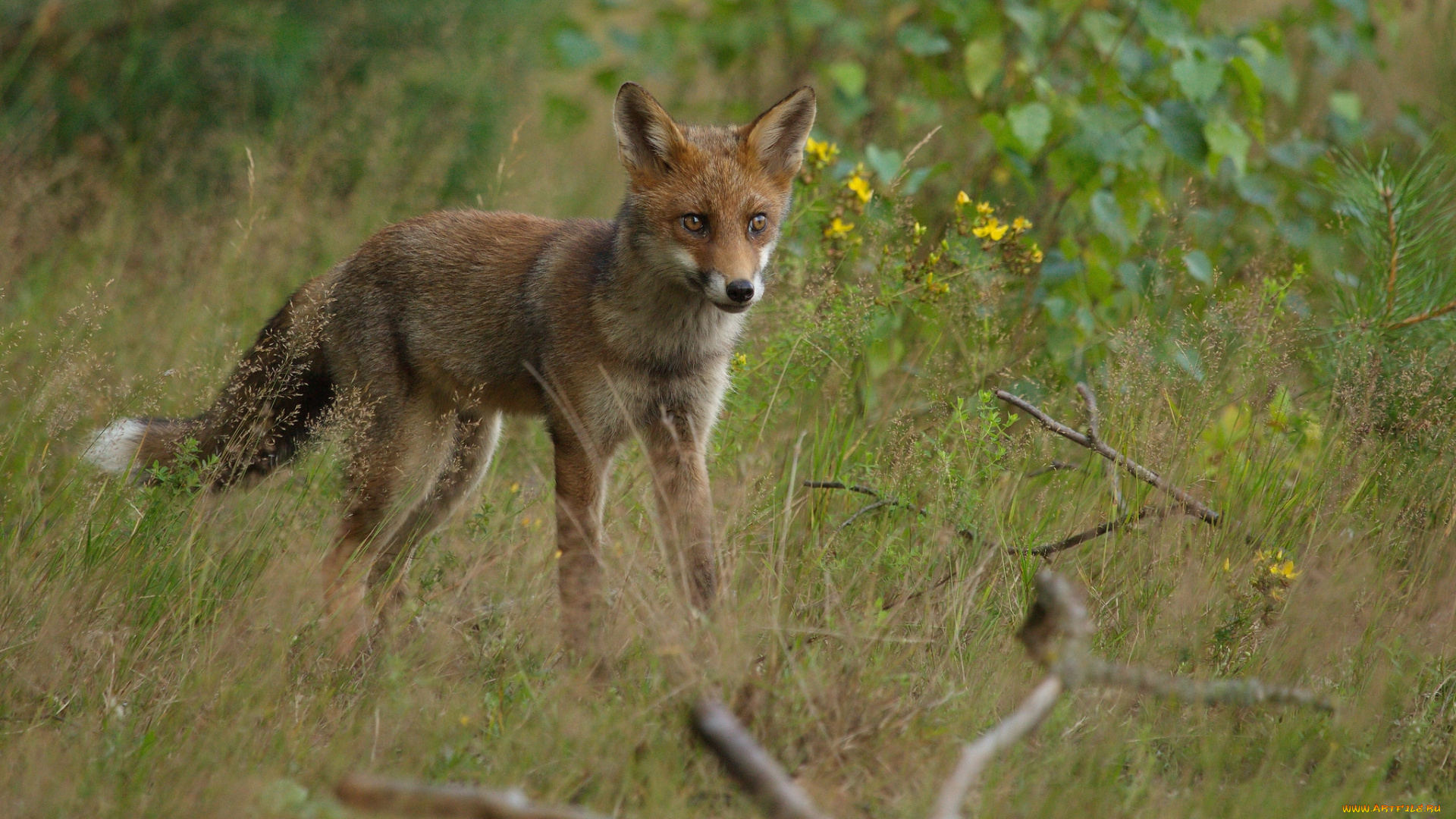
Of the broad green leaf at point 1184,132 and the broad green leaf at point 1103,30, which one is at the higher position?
the broad green leaf at point 1103,30

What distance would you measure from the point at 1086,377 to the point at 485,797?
4069mm

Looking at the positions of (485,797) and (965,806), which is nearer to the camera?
(485,797)

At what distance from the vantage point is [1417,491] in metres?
4.06

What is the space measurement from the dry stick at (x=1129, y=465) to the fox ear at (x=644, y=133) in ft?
5.09

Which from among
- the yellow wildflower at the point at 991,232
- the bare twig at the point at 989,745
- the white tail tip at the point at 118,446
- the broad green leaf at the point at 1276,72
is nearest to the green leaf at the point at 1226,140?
the broad green leaf at the point at 1276,72

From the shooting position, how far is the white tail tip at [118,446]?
4.11 m

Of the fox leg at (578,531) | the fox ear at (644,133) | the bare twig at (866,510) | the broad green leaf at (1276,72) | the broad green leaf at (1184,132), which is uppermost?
the broad green leaf at (1276,72)

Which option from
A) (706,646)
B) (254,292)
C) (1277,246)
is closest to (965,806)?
(706,646)

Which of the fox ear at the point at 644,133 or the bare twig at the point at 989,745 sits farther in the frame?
the fox ear at the point at 644,133

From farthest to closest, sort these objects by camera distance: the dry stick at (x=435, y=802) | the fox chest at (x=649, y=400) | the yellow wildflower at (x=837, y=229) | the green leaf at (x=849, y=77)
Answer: the green leaf at (x=849, y=77), the yellow wildflower at (x=837, y=229), the fox chest at (x=649, y=400), the dry stick at (x=435, y=802)

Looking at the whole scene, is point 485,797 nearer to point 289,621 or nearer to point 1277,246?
point 289,621

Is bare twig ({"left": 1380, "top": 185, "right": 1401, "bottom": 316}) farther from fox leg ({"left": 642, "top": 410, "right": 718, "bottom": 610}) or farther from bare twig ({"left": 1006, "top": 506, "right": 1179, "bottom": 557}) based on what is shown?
fox leg ({"left": 642, "top": 410, "right": 718, "bottom": 610})

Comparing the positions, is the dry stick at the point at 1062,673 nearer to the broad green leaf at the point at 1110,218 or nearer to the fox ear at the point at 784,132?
the fox ear at the point at 784,132

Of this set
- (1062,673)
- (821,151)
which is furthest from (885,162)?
(1062,673)
